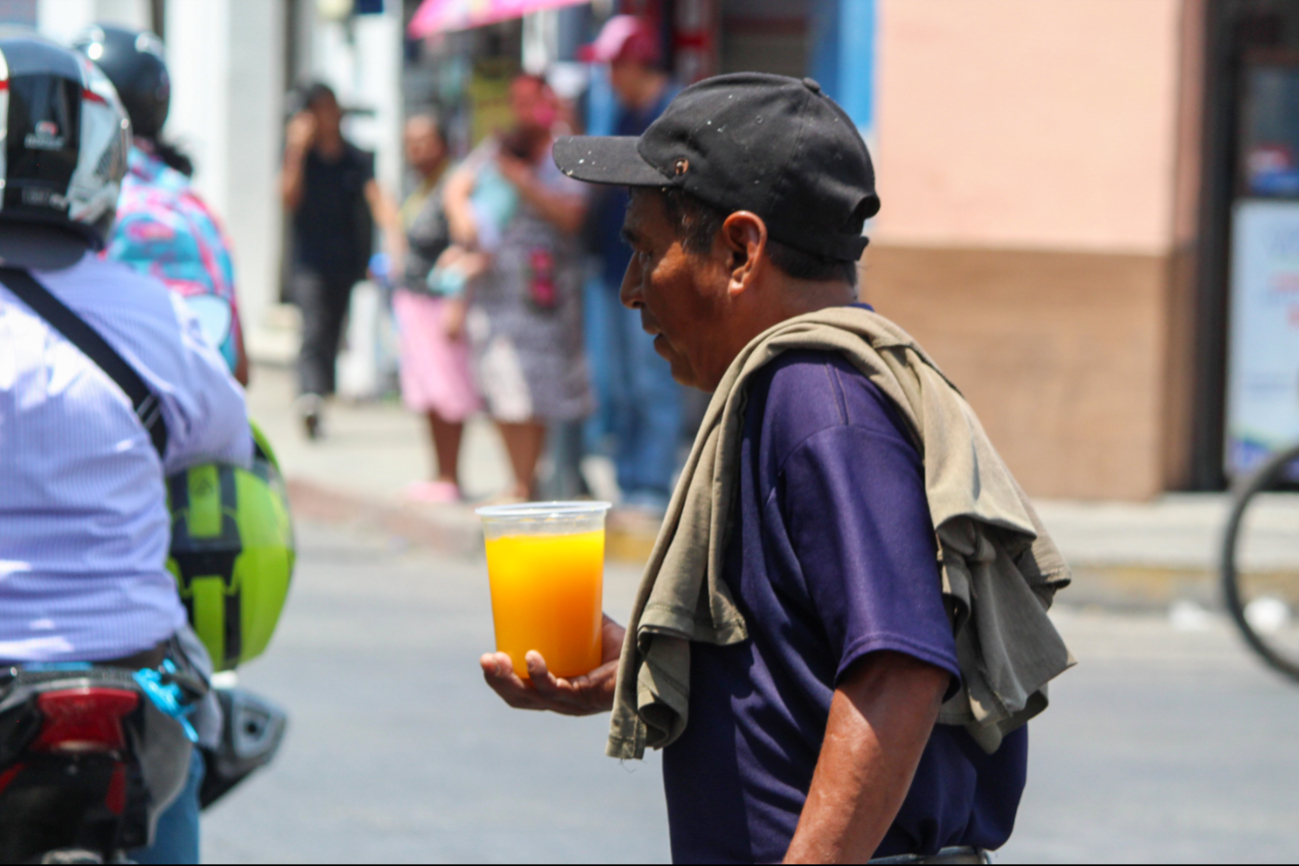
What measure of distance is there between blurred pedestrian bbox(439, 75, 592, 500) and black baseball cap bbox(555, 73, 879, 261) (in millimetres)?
6696

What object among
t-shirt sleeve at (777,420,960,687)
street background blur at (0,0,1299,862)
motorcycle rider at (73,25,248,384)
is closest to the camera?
t-shirt sleeve at (777,420,960,687)

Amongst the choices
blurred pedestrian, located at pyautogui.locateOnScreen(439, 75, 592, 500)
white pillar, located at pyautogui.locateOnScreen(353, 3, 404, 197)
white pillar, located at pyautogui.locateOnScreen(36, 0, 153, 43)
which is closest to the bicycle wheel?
blurred pedestrian, located at pyautogui.locateOnScreen(439, 75, 592, 500)

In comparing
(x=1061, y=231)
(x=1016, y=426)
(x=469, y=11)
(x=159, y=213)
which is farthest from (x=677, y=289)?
(x=469, y=11)

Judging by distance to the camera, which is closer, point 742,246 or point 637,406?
point 742,246

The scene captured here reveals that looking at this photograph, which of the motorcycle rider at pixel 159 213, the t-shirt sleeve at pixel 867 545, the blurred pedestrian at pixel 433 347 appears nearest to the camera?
the t-shirt sleeve at pixel 867 545

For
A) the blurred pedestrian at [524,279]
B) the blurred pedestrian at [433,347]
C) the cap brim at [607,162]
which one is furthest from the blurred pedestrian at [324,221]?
the cap brim at [607,162]

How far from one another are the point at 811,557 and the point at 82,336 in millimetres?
1308

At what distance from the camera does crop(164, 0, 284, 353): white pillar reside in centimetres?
1841

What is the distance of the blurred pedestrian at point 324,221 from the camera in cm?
1261

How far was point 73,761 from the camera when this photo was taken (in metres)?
2.44

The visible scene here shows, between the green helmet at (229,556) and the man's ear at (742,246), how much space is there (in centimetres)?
125

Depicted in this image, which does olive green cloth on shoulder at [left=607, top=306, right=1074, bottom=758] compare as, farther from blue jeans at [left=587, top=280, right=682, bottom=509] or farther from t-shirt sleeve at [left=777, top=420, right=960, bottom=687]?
blue jeans at [left=587, top=280, right=682, bottom=509]

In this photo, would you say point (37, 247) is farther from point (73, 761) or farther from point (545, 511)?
point (545, 511)

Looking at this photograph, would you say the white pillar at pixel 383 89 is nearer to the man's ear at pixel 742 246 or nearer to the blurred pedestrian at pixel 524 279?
the blurred pedestrian at pixel 524 279
